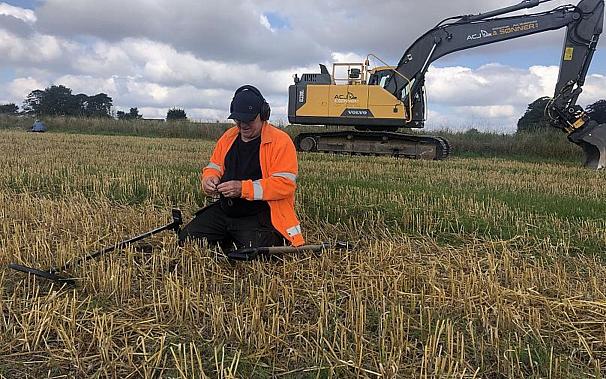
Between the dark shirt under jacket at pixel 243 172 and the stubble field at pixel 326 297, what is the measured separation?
1.56 feet

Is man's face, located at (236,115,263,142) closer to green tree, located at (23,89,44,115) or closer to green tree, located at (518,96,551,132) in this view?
green tree, located at (518,96,551,132)

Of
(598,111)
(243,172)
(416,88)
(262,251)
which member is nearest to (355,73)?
(416,88)

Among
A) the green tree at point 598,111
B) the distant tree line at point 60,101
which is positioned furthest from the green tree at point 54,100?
the green tree at point 598,111

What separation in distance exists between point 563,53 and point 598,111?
255cm

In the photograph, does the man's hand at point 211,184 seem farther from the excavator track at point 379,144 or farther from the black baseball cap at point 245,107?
the excavator track at point 379,144

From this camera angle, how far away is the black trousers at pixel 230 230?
4.55 meters

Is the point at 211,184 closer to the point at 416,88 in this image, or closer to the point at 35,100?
the point at 416,88

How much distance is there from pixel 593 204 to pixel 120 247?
20.4 ft

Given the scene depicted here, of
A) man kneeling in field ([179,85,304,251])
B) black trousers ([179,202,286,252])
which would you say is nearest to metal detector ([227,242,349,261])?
man kneeling in field ([179,85,304,251])

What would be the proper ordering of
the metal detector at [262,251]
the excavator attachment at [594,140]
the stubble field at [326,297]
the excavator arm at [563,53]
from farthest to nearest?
the excavator arm at [563,53] → the excavator attachment at [594,140] → the metal detector at [262,251] → the stubble field at [326,297]

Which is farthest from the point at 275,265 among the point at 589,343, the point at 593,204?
the point at 593,204

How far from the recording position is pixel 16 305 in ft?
10.5

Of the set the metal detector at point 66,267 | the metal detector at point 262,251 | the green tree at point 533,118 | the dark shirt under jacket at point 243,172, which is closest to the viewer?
the metal detector at point 66,267

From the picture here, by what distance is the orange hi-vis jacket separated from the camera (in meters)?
4.32
